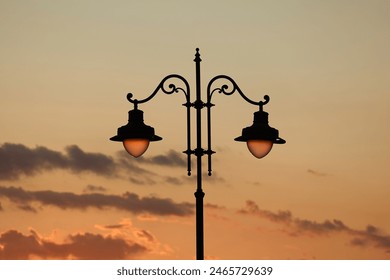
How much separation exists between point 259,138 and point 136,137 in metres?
2.26

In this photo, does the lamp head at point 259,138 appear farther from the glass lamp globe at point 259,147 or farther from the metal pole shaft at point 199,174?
the metal pole shaft at point 199,174

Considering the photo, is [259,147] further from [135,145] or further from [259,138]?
[135,145]

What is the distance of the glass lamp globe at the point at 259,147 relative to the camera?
14.0m

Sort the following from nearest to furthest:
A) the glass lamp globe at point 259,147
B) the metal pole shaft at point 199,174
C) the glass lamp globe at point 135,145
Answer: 1. the metal pole shaft at point 199,174
2. the glass lamp globe at point 135,145
3. the glass lamp globe at point 259,147

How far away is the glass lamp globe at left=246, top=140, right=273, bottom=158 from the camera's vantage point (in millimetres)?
14000

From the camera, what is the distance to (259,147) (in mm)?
14016

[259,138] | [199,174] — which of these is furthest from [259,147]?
[199,174]

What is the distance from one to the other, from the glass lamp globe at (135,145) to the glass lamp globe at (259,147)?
1932 millimetres

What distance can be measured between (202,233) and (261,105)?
3.09m

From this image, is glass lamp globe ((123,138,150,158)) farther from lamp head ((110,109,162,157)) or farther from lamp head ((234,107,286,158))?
lamp head ((234,107,286,158))

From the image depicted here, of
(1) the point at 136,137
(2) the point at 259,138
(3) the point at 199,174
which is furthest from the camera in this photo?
(2) the point at 259,138
